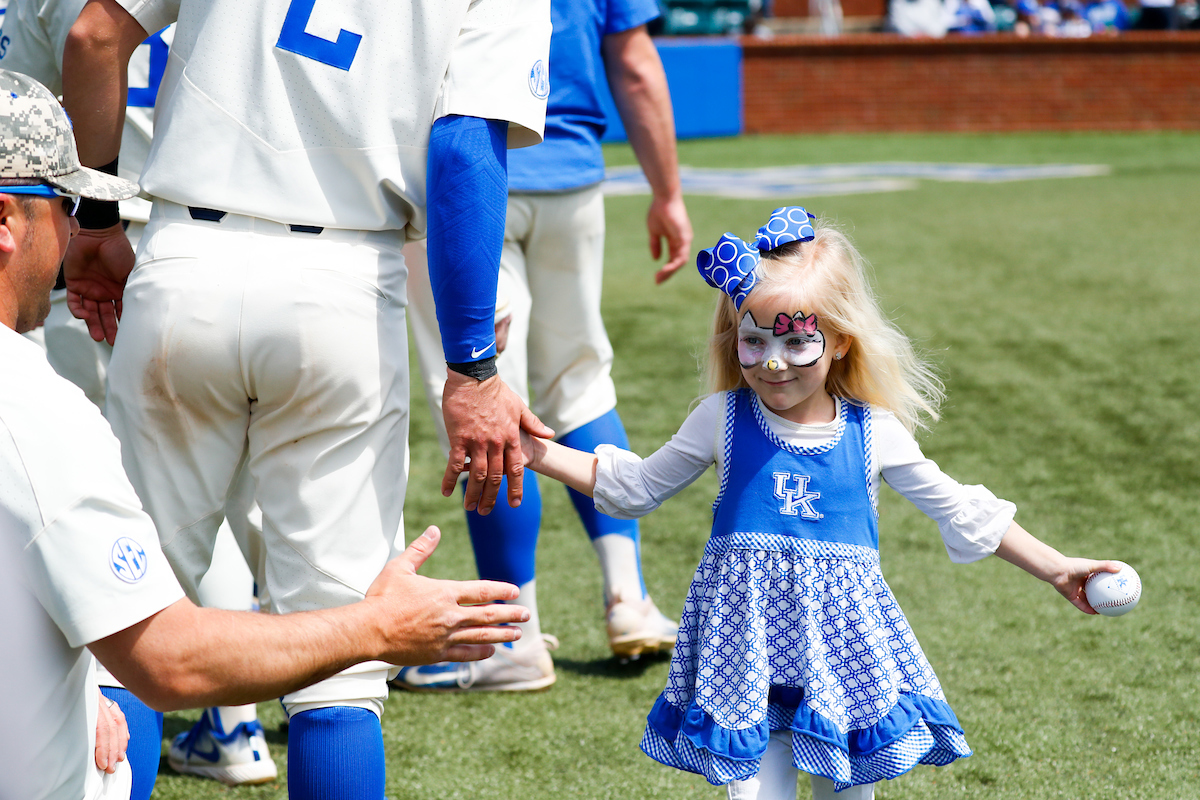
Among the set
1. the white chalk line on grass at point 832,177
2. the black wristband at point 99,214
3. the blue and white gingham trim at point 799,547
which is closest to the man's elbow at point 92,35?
the black wristband at point 99,214

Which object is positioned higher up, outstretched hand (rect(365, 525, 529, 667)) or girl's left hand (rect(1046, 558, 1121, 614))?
outstretched hand (rect(365, 525, 529, 667))

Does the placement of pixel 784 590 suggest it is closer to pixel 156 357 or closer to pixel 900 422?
pixel 900 422

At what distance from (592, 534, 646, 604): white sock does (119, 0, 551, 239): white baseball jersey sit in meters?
1.51

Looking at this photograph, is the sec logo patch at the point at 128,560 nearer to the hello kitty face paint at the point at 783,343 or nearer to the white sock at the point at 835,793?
the hello kitty face paint at the point at 783,343

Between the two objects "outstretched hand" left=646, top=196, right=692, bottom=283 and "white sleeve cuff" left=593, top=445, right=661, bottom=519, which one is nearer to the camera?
"white sleeve cuff" left=593, top=445, right=661, bottom=519

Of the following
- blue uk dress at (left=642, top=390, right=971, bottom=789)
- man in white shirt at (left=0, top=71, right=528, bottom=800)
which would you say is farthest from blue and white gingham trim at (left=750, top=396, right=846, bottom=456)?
man in white shirt at (left=0, top=71, right=528, bottom=800)

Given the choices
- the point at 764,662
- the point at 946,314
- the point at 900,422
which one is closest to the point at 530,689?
the point at 764,662

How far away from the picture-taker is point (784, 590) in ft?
6.61

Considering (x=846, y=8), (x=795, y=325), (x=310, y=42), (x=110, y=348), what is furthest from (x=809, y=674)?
(x=846, y=8)

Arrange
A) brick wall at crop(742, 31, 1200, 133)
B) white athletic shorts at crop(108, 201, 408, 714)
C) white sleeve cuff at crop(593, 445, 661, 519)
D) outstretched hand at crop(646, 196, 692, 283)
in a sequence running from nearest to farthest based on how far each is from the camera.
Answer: white athletic shorts at crop(108, 201, 408, 714)
white sleeve cuff at crop(593, 445, 661, 519)
outstretched hand at crop(646, 196, 692, 283)
brick wall at crop(742, 31, 1200, 133)

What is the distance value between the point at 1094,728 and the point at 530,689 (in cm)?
133

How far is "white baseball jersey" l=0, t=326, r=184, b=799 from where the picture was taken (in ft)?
4.17

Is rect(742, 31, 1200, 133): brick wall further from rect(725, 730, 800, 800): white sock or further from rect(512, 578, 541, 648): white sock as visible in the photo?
rect(725, 730, 800, 800): white sock

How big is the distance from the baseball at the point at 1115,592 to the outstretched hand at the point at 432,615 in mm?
974
